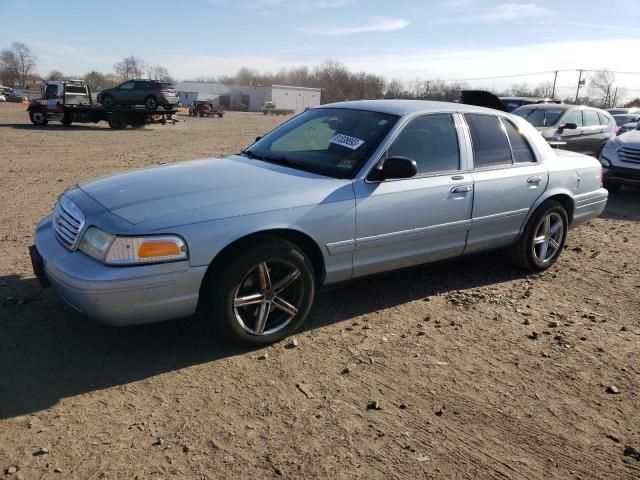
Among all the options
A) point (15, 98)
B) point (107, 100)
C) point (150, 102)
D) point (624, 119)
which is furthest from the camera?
point (15, 98)

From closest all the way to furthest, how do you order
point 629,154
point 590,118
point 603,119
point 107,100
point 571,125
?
point 629,154 < point 571,125 < point 590,118 < point 603,119 < point 107,100

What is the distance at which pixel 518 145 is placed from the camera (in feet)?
16.0

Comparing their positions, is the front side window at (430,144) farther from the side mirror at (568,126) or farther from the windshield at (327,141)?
the side mirror at (568,126)

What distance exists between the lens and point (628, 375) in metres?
3.43

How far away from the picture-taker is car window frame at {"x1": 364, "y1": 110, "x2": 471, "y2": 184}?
148 inches

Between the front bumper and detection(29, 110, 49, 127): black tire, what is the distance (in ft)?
78.7

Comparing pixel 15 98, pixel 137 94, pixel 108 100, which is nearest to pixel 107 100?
pixel 108 100

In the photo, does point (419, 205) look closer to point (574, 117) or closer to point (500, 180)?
point (500, 180)

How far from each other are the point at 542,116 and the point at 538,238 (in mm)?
7301

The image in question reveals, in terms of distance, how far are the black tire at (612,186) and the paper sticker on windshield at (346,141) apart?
25.3 feet

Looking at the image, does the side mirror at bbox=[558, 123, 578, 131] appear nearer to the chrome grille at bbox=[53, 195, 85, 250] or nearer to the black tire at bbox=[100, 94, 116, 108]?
the chrome grille at bbox=[53, 195, 85, 250]

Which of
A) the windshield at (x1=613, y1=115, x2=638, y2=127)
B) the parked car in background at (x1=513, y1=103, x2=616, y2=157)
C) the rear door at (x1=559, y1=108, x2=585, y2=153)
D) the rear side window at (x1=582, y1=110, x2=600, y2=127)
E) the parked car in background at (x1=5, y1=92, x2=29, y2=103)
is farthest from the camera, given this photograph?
the parked car in background at (x1=5, y1=92, x2=29, y2=103)

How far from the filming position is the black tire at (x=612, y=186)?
385 inches

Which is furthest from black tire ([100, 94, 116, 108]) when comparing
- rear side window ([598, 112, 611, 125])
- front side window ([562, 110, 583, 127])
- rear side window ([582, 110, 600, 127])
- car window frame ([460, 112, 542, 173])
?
car window frame ([460, 112, 542, 173])
